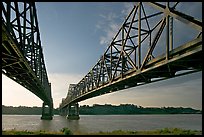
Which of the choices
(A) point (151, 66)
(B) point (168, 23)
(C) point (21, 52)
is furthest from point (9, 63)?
(B) point (168, 23)

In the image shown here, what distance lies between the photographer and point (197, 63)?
16656mm

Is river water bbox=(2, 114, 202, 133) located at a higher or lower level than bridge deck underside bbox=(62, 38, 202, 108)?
lower

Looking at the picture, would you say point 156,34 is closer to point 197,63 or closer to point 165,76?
point 197,63

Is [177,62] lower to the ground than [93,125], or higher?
→ higher

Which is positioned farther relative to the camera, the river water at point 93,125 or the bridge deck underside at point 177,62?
the river water at point 93,125

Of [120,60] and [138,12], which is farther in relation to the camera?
[120,60]

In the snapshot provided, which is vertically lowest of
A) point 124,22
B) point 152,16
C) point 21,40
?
point 21,40

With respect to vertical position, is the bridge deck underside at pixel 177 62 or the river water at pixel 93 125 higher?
the bridge deck underside at pixel 177 62

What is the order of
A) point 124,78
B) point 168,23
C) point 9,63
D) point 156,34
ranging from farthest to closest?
point 124,78
point 9,63
point 156,34
point 168,23

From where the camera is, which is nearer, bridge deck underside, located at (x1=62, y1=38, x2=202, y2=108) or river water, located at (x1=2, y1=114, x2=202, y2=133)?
bridge deck underside, located at (x1=62, y1=38, x2=202, y2=108)

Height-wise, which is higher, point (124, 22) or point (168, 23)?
point (124, 22)

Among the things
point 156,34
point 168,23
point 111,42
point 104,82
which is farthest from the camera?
point 104,82

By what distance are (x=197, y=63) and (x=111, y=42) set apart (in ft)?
48.9

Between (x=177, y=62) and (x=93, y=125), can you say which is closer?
Answer: (x=177, y=62)
